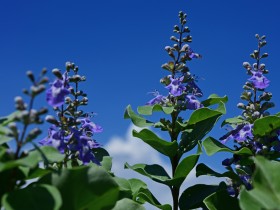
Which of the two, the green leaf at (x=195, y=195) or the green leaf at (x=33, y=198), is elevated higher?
the green leaf at (x=195, y=195)

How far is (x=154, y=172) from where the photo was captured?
655cm

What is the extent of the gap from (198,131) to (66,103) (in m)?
1.91

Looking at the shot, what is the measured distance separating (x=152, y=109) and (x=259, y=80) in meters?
1.44

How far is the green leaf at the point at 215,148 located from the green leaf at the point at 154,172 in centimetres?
72

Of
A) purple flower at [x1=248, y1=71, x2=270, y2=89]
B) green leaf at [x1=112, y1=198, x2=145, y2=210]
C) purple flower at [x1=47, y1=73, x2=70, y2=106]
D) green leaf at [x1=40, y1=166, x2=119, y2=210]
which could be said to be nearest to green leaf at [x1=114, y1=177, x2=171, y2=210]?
green leaf at [x1=112, y1=198, x2=145, y2=210]

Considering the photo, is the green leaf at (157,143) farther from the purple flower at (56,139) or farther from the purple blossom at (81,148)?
the purple flower at (56,139)

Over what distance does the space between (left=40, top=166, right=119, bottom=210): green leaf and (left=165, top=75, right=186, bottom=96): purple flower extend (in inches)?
118

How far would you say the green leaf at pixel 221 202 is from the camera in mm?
5141

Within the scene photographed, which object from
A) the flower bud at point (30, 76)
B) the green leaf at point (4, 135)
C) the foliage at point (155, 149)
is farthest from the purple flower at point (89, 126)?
the flower bud at point (30, 76)

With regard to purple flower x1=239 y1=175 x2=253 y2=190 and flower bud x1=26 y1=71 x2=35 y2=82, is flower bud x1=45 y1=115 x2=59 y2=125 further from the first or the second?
purple flower x1=239 y1=175 x2=253 y2=190

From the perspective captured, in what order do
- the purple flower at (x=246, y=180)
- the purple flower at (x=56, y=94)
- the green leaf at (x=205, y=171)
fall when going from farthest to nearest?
the green leaf at (x=205, y=171) → the purple flower at (x=246, y=180) → the purple flower at (x=56, y=94)

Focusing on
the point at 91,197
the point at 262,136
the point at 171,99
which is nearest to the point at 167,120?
the point at 171,99

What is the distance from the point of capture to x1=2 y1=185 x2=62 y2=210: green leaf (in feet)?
11.0

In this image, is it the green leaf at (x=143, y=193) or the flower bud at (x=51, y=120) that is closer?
the flower bud at (x=51, y=120)
